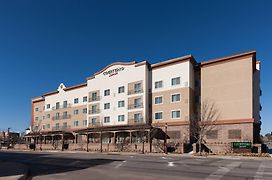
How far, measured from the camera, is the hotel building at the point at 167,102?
4231cm

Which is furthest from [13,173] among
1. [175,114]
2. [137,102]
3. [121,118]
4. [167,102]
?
[121,118]

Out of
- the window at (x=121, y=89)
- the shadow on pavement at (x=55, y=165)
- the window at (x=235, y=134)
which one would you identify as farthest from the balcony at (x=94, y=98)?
the shadow on pavement at (x=55, y=165)

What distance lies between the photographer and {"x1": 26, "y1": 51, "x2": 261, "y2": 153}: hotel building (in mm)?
42312

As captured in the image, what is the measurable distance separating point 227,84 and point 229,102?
290 centimetres

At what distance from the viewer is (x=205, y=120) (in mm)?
44750

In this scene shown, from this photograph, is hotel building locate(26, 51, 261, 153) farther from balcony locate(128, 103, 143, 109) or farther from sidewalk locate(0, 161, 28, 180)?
sidewalk locate(0, 161, 28, 180)

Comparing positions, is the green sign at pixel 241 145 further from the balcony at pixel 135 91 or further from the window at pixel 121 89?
the window at pixel 121 89

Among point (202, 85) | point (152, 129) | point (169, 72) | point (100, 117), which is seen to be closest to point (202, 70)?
point (202, 85)

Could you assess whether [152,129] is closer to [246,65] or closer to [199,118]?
[199,118]

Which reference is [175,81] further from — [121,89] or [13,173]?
[13,173]

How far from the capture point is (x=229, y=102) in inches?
1706

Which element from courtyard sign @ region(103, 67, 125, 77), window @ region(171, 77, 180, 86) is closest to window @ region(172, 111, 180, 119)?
window @ region(171, 77, 180, 86)

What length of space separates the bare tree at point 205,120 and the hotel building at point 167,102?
571 millimetres

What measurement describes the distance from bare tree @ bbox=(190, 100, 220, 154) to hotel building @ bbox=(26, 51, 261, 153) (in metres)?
0.57
